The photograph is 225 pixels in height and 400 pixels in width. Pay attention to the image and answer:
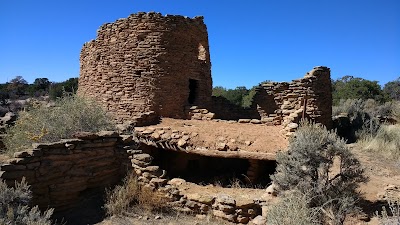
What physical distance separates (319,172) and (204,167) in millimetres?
4255

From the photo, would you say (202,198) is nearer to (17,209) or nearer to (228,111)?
(17,209)

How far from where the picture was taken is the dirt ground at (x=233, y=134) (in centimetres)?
780

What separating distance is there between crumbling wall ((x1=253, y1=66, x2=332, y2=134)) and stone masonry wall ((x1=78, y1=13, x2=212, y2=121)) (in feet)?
10.2

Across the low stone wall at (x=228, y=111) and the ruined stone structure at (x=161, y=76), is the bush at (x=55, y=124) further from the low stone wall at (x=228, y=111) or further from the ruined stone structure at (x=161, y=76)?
the low stone wall at (x=228, y=111)

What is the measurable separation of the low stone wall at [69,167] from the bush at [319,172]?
3.39m

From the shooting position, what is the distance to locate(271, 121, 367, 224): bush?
5.47 meters

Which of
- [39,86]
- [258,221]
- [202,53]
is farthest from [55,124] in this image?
[39,86]

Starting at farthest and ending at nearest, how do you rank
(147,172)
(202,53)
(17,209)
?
(202,53), (147,172), (17,209)

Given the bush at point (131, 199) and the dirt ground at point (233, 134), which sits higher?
the dirt ground at point (233, 134)

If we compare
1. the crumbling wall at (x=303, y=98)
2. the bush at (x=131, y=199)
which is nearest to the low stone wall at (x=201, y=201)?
the bush at (x=131, y=199)

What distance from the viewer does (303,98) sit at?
10.5 meters

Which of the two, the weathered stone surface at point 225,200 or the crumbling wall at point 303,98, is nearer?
the weathered stone surface at point 225,200

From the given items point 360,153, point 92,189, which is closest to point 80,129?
point 92,189

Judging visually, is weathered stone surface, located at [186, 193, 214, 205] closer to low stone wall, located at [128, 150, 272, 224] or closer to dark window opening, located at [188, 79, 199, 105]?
low stone wall, located at [128, 150, 272, 224]
